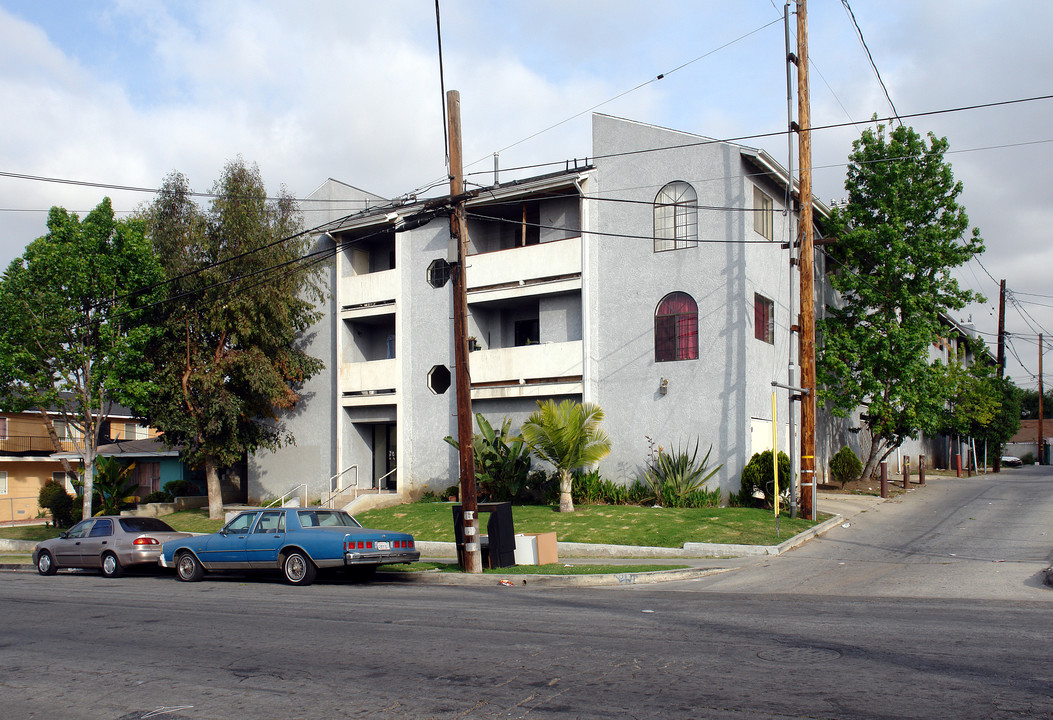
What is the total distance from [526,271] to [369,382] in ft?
23.2

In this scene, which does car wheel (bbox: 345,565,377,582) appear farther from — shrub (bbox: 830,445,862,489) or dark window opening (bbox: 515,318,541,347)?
shrub (bbox: 830,445,862,489)

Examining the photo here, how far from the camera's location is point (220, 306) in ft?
85.1

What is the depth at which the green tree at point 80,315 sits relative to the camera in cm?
2300

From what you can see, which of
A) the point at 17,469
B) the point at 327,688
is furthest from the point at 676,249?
the point at 17,469

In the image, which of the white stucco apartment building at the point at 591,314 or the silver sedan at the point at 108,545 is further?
the white stucco apartment building at the point at 591,314

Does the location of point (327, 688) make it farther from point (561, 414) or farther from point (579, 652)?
point (561, 414)

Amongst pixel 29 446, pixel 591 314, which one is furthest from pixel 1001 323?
pixel 29 446

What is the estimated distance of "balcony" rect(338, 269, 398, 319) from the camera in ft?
93.5

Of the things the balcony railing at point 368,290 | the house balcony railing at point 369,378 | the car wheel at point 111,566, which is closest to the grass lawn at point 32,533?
the house balcony railing at point 369,378

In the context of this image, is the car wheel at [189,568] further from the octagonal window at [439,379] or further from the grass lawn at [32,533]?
the grass lawn at [32,533]

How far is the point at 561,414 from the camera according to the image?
73.5ft

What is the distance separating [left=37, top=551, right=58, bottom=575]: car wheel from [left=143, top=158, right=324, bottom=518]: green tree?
690 cm

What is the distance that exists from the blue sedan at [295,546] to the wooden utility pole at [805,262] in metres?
9.73

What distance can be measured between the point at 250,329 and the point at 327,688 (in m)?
21.1
